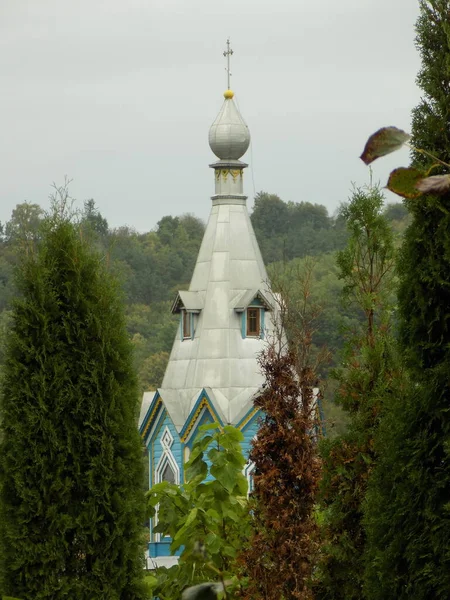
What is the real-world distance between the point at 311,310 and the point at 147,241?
233 ft

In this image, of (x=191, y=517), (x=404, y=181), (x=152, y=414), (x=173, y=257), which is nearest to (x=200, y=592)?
(x=404, y=181)

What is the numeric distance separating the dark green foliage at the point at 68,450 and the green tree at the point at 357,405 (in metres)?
1.83

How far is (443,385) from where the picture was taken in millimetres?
6070

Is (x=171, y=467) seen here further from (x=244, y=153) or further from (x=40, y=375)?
(x=40, y=375)

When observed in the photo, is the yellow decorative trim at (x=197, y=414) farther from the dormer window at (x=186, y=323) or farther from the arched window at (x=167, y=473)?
the dormer window at (x=186, y=323)

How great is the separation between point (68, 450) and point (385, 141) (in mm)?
5997

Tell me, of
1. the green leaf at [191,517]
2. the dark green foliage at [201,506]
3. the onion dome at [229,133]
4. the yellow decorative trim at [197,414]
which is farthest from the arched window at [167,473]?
the green leaf at [191,517]

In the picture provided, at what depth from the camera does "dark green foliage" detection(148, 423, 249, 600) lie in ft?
30.0

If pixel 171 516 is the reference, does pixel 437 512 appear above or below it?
below

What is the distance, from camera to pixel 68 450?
8.19 meters

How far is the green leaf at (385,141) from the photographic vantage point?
2.54m

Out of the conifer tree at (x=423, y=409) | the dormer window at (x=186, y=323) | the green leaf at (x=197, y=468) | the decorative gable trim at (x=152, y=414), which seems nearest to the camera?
the conifer tree at (x=423, y=409)

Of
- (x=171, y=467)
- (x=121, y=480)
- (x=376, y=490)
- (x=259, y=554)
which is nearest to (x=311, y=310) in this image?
(x=259, y=554)

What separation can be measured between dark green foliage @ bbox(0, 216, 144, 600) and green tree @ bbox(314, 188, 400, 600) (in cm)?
183
